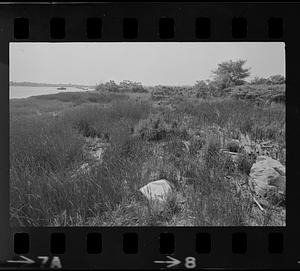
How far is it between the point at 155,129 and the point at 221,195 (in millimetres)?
374

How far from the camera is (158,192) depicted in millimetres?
2191

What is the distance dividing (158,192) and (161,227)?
14cm

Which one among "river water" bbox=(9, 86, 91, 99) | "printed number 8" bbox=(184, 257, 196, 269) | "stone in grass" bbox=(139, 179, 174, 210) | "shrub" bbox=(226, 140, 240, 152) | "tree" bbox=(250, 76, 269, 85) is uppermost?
"tree" bbox=(250, 76, 269, 85)

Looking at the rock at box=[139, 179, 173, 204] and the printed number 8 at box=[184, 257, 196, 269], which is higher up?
the rock at box=[139, 179, 173, 204]

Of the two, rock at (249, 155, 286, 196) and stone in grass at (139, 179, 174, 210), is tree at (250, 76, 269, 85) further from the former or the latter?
stone in grass at (139, 179, 174, 210)

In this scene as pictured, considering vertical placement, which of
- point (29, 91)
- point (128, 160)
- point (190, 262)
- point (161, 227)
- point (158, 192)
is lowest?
point (190, 262)

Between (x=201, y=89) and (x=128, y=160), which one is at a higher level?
(x=201, y=89)

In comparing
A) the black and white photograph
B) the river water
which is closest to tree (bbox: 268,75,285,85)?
the black and white photograph

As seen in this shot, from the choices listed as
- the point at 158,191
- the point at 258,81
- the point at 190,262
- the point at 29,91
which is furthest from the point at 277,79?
the point at 29,91

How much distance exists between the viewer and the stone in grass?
2.18m

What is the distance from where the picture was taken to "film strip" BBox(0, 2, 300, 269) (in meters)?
2.17

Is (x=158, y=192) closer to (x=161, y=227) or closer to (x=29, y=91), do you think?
(x=161, y=227)

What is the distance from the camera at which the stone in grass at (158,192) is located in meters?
2.18

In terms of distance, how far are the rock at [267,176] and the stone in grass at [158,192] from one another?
0.33m
